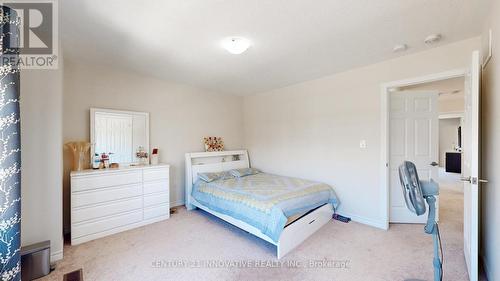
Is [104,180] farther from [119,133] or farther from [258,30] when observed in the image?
[258,30]

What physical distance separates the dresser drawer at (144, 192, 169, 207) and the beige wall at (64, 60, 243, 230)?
22.1 inches

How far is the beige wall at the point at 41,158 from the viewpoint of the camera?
2092mm

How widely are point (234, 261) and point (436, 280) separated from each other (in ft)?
5.78

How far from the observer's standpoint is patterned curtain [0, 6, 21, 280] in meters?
1.54

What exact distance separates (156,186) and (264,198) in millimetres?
1779

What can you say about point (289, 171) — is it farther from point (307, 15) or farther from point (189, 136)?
point (307, 15)

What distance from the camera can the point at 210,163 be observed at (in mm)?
4270

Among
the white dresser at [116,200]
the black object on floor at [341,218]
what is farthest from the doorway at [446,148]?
the white dresser at [116,200]

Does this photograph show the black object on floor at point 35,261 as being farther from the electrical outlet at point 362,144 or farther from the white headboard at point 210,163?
the electrical outlet at point 362,144

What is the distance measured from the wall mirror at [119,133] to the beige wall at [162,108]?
4.2 inches

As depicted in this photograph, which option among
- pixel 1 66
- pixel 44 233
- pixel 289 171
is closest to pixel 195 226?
pixel 44 233

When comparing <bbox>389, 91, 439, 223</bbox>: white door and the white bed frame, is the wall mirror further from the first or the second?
<bbox>389, 91, 439, 223</bbox>: white door

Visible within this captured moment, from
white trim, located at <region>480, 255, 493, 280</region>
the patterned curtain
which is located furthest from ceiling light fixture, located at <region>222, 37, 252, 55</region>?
→ white trim, located at <region>480, 255, 493, 280</region>

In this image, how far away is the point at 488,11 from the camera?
1.86 meters
